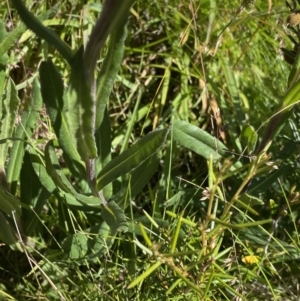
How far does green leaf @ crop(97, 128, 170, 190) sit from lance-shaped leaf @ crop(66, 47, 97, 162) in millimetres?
128

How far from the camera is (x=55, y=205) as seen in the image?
1.89 meters

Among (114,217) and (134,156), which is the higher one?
(134,156)

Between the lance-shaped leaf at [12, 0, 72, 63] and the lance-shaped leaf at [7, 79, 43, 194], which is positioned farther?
the lance-shaped leaf at [7, 79, 43, 194]

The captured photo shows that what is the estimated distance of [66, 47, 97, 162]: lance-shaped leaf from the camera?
3.60 ft

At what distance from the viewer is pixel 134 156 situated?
1.38 meters

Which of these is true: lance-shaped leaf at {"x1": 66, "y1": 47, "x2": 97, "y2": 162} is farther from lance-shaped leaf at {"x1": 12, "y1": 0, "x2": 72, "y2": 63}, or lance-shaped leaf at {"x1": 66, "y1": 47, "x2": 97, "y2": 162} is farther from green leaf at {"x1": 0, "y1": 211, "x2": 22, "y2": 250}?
green leaf at {"x1": 0, "y1": 211, "x2": 22, "y2": 250}

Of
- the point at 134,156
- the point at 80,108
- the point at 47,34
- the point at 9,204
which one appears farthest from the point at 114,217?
the point at 47,34

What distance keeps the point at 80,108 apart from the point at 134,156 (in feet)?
0.87

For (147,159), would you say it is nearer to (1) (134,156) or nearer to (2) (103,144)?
(2) (103,144)

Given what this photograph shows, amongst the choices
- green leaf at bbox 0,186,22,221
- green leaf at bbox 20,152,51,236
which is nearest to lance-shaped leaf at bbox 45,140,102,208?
green leaf at bbox 0,186,22,221

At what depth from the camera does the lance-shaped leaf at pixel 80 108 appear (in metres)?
1.10

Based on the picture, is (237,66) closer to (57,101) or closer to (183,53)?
(183,53)

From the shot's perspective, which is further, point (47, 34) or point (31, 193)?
point (31, 193)

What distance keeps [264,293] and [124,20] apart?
987 mm
